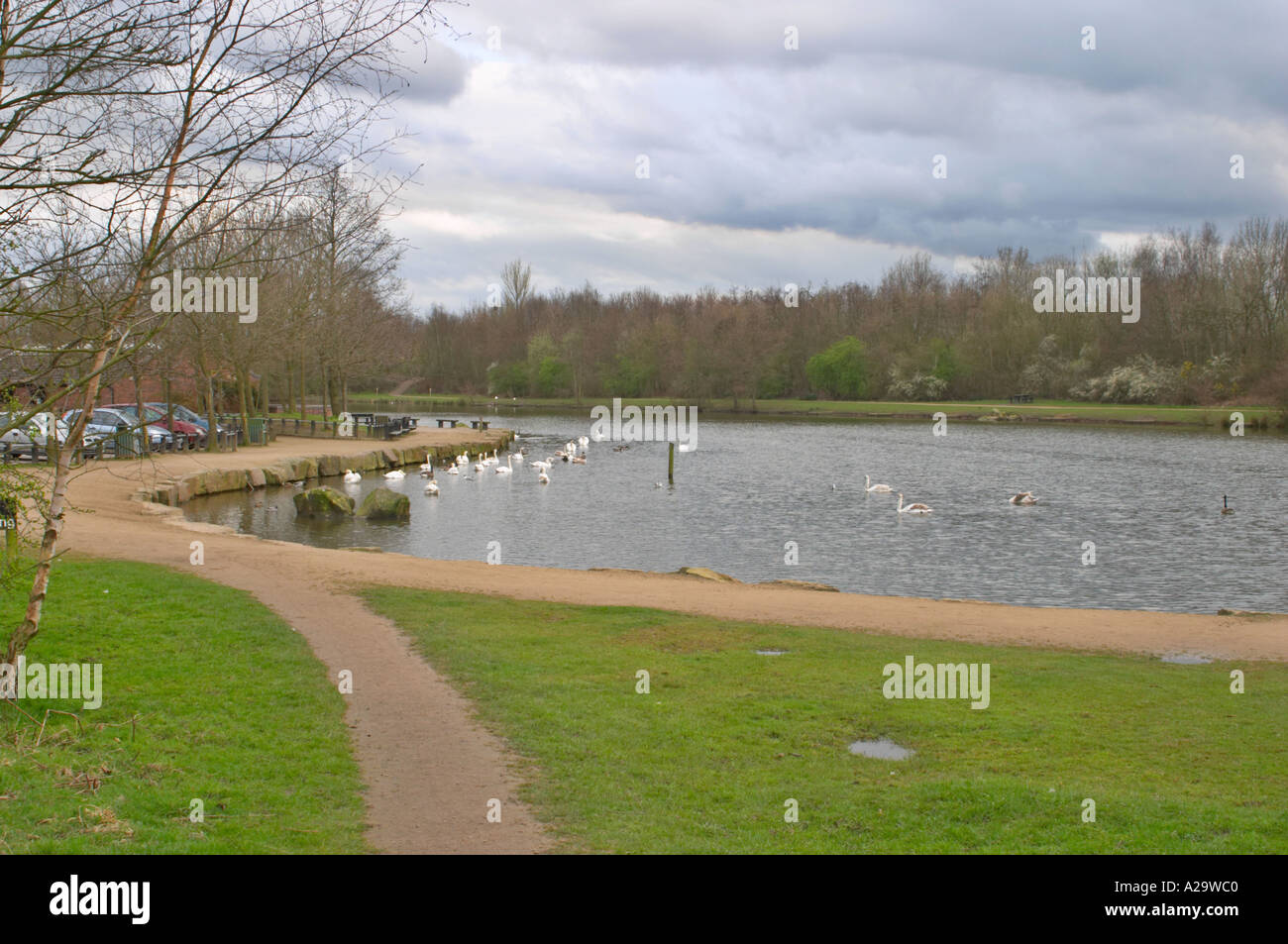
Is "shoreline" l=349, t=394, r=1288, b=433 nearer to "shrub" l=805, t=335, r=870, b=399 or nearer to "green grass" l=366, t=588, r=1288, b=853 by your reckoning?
"shrub" l=805, t=335, r=870, b=399

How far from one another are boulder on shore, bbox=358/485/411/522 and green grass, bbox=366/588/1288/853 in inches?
699

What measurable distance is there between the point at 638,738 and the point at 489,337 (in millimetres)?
131749

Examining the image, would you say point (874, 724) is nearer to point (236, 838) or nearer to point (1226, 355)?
point (236, 838)

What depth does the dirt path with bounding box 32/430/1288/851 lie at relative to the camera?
7789 millimetres

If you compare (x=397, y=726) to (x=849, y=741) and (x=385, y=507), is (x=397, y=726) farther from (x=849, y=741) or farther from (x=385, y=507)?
(x=385, y=507)

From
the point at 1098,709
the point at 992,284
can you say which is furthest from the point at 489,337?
the point at 1098,709

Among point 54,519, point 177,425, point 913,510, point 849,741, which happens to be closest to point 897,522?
point 913,510

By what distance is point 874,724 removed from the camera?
1026 centimetres

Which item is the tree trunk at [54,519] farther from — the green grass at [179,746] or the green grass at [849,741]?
the green grass at [849,741]

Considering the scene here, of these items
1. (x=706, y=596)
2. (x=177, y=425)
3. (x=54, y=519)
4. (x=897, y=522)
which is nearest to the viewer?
(x=54, y=519)

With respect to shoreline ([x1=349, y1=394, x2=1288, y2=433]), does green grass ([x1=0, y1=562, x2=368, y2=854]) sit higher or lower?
lower

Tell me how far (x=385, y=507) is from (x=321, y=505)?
1957 mm

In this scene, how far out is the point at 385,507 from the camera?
32.4m

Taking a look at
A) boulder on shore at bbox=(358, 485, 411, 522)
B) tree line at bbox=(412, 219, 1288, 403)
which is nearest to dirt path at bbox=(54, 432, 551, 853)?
boulder on shore at bbox=(358, 485, 411, 522)
